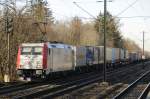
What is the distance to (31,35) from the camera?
36.7 m

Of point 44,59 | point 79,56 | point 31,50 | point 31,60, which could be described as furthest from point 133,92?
point 79,56

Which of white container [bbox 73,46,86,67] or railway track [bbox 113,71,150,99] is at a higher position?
white container [bbox 73,46,86,67]

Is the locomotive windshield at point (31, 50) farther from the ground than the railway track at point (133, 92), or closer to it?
farther from the ground

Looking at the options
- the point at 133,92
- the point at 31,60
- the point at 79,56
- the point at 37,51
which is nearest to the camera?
the point at 133,92

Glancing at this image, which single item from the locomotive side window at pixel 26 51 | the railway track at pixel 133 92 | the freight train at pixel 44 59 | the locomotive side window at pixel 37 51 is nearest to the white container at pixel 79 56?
the freight train at pixel 44 59

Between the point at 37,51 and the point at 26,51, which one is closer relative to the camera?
the point at 37,51

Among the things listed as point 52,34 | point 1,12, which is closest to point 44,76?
point 1,12

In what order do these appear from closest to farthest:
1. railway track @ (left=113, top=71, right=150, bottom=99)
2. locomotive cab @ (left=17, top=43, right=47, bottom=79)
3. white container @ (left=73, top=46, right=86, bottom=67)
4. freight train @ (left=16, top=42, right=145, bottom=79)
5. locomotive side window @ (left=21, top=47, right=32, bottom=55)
A: railway track @ (left=113, top=71, right=150, bottom=99) → locomotive cab @ (left=17, top=43, right=47, bottom=79) → freight train @ (left=16, top=42, right=145, bottom=79) → locomotive side window @ (left=21, top=47, right=32, bottom=55) → white container @ (left=73, top=46, right=86, bottom=67)

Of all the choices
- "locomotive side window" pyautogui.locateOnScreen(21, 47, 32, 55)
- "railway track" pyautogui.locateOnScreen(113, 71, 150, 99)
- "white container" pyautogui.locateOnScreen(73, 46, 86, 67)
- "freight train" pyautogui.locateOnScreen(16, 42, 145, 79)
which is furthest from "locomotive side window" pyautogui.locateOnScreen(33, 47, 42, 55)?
"white container" pyautogui.locateOnScreen(73, 46, 86, 67)

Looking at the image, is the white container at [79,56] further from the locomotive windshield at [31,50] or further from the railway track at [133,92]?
the railway track at [133,92]

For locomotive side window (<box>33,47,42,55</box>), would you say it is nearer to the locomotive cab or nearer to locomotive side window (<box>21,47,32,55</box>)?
the locomotive cab

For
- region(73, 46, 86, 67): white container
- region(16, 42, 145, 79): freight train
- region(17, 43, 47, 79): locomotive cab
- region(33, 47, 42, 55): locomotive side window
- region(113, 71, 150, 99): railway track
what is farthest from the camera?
region(73, 46, 86, 67): white container

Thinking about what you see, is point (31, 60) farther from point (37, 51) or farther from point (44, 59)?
point (44, 59)

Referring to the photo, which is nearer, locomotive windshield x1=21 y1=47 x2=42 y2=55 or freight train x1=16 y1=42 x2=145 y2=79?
freight train x1=16 y1=42 x2=145 y2=79
